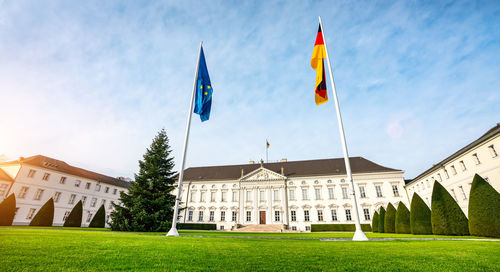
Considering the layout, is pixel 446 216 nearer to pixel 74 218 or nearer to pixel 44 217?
pixel 74 218

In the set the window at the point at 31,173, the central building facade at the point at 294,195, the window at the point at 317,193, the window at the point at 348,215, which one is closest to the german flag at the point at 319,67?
the central building facade at the point at 294,195

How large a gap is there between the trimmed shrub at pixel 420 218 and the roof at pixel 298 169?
1910cm

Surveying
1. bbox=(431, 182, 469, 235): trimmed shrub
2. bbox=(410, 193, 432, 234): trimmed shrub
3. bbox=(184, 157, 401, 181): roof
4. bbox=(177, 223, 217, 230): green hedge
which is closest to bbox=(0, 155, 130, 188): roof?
bbox=(184, 157, 401, 181): roof

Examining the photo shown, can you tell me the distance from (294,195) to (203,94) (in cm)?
3246

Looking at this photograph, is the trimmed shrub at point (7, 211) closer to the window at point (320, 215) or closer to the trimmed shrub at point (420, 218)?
the window at point (320, 215)

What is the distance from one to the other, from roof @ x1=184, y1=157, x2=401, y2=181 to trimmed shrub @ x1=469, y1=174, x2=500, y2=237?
23629mm

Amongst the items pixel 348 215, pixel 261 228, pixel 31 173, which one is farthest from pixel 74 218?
pixel 348 215

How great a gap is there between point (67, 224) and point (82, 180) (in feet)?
48.9

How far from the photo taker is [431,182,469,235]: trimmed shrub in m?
16.8

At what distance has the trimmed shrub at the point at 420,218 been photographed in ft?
64.6

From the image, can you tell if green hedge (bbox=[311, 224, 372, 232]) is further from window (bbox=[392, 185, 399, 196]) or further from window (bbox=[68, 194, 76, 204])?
window (bbox=[68, 194, 76, 204])

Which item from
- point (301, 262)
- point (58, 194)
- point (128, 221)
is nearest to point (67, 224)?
point (58, 194)

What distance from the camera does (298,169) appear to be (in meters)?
44.9

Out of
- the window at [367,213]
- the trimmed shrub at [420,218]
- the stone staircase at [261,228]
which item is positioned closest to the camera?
the trimmed shrub at [420,218]
